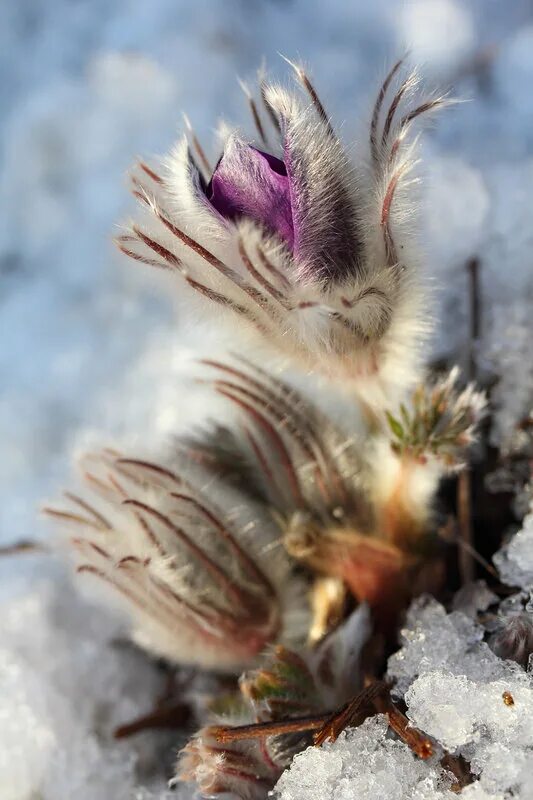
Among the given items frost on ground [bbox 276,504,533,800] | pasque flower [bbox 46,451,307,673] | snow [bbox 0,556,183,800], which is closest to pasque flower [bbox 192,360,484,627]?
pasque flower [bbox 46,451,307,673]

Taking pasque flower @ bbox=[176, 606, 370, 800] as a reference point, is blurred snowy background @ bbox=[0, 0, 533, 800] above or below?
above

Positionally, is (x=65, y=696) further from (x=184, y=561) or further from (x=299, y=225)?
(x=299, y=225)

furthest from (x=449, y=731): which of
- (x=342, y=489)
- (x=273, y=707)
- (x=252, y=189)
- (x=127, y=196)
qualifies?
(x=127, y=196)

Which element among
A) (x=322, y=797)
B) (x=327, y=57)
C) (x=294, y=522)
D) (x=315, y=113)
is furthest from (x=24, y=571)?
(x=327, y=57)

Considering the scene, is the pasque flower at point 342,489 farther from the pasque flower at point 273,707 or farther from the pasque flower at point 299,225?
the pasque flower at point 299,225

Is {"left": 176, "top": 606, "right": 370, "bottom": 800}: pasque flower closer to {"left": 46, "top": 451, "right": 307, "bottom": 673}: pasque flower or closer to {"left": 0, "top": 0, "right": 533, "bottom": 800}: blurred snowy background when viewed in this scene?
{"left": 46, "top": 451, "right": 307, "bottom": 673}: pasque flower

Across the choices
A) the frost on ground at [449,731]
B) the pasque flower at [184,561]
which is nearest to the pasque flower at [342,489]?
the pasque flower at [184,561]
